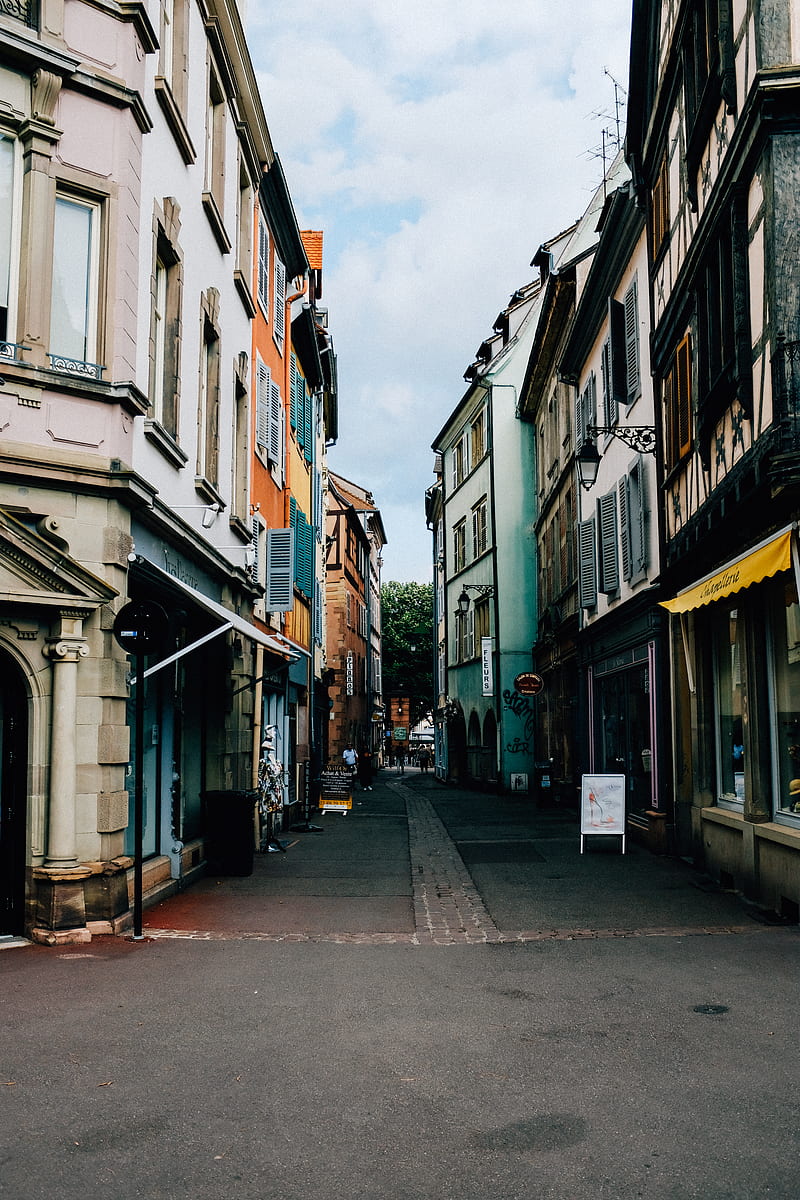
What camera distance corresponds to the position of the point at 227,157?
15969 millimetres

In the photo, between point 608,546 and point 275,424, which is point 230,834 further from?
point 275,424

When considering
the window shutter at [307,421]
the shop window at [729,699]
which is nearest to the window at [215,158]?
the shop window at [729,699]

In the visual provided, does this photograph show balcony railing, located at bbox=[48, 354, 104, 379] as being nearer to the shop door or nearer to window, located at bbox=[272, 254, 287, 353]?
the shop door

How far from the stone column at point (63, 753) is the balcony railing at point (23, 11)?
5.19 metres

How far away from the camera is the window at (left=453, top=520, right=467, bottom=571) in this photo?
1663 inches

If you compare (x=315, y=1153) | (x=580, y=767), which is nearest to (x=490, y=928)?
(x=315, y=1153)

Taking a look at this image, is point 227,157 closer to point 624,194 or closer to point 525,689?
point 624,194

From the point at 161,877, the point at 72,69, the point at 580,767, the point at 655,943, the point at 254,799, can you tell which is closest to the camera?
the point at 655,943

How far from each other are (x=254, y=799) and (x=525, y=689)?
1394 centimetres

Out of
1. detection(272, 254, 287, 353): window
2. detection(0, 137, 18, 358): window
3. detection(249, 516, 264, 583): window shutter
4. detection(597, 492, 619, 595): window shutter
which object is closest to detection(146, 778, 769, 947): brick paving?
detection(0, 137, 18, 358): window

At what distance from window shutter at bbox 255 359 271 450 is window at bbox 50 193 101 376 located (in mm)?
8285

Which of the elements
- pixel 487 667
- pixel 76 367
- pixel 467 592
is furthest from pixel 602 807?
pixel 467 592

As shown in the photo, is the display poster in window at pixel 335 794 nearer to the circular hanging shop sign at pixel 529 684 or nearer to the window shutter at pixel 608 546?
the circular hanging shop sign at pixel 529 684

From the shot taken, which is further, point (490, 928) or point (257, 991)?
point (490, 928)
